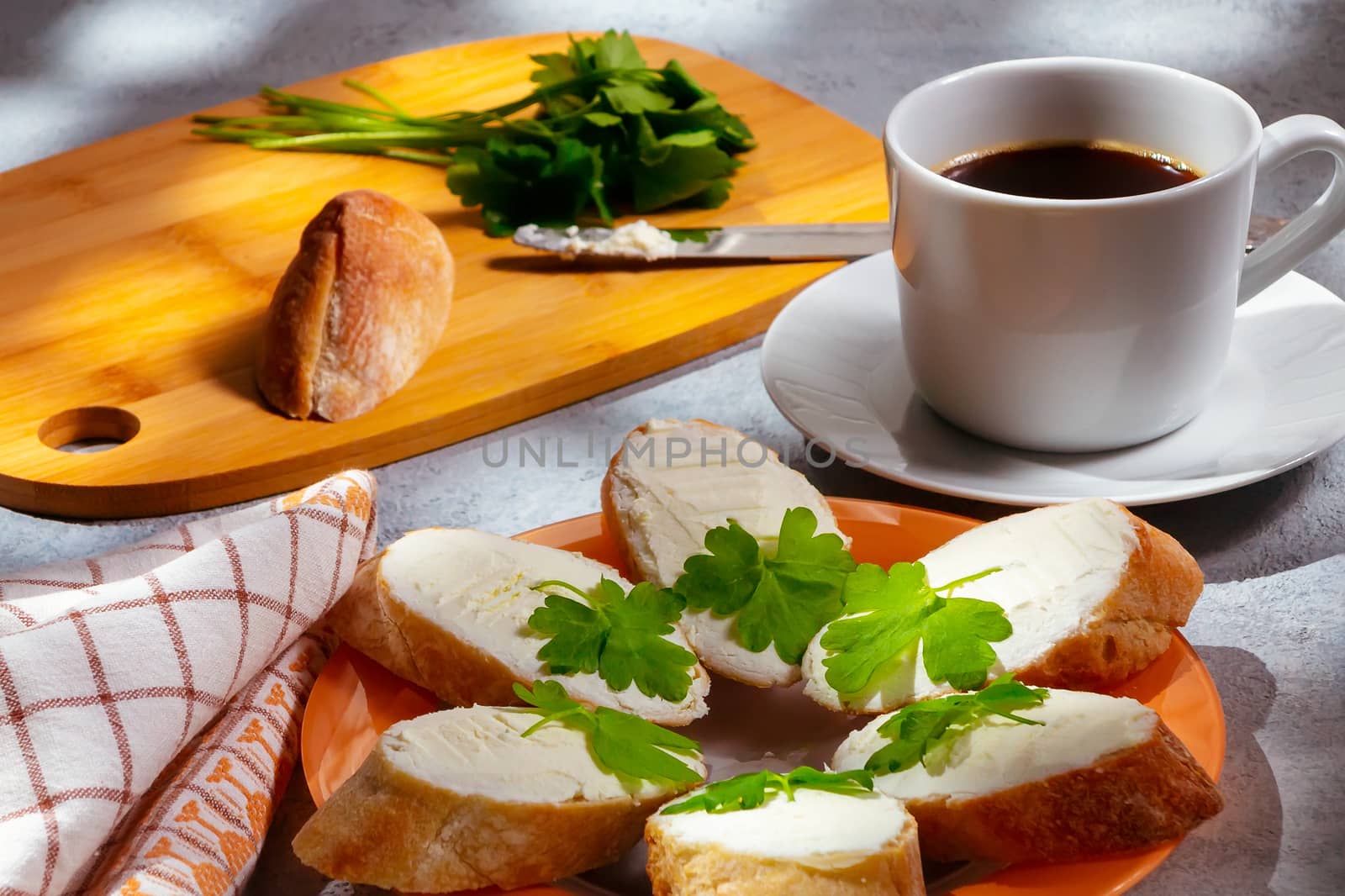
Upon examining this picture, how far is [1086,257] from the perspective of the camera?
1.32 meters

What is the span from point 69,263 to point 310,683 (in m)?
1.09

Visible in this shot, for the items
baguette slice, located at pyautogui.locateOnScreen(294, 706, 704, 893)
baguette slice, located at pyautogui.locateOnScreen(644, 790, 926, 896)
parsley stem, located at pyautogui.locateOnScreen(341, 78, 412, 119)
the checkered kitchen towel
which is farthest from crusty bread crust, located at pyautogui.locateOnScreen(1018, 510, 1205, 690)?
parsley stem, located at pyautogui.locateOnScreen(341, 78, 412, 119)

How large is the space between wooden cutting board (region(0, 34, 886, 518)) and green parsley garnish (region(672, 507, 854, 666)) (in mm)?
590

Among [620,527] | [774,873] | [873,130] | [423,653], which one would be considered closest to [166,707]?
[423,653]

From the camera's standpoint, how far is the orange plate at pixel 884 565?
0.94 meters

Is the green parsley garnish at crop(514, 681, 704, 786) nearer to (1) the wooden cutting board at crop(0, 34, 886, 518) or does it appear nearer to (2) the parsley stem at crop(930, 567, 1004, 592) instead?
(2) the parsley stem at crop(930, 567, 1004, 592)

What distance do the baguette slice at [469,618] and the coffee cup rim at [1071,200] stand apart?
0.49 metres

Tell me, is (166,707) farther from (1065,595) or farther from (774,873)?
(1065,595)

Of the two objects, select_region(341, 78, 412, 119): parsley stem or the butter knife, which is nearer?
the butter knife

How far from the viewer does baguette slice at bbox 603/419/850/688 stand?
1.17m

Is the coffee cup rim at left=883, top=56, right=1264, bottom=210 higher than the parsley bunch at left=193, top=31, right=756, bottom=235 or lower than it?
higher

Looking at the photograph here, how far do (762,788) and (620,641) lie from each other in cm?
21

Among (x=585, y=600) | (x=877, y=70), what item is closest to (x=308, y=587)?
(x=585, y=600)

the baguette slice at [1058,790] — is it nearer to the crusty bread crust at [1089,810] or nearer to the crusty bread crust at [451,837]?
the crusty bread crust at [1089,810]
